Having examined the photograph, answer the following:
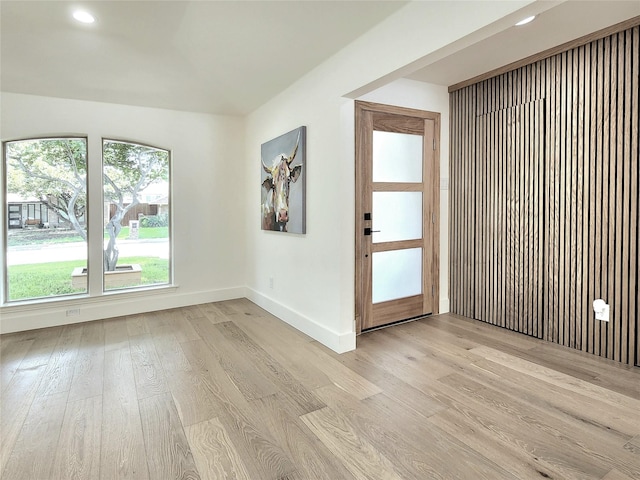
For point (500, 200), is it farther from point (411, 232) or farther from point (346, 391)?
point (346, 391)

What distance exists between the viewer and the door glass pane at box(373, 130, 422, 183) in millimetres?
3543

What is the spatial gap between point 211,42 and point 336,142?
3.93ft

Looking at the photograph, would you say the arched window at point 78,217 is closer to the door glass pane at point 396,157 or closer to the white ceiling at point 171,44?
the white ceiling at point 171,44

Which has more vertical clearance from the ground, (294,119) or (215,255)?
(294,119)

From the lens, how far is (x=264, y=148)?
4219 millimetres

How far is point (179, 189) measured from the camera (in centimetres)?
449

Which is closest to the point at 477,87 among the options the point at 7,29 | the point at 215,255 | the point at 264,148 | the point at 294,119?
the point at 294,119

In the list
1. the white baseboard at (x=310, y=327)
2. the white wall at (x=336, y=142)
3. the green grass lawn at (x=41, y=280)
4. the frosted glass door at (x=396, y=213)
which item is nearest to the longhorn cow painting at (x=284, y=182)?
the white wall at (x=336, y=142)

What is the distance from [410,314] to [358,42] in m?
2.67

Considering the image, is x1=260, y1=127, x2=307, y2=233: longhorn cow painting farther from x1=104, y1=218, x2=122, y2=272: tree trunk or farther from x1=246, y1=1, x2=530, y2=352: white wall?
x1=104, y1=218, x2=122, y2=272: tree trunk

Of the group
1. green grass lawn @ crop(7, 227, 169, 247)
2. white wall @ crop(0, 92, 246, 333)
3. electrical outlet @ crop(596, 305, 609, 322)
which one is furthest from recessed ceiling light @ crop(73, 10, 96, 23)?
electrical outlet @ crop(596, 305, 609, 322)

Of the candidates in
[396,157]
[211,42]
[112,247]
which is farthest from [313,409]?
[112,247]

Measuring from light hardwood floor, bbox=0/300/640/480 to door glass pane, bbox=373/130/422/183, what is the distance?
160 cm

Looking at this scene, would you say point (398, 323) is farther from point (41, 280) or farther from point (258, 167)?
point (41, 280)
